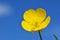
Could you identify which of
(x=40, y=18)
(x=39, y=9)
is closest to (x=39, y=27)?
(x=40, y=18)

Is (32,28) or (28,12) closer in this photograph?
(32,28)

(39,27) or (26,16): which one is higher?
(26,16)

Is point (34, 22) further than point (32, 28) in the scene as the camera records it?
Yes

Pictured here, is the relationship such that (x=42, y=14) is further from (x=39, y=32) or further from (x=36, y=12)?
(x=39, y=32)

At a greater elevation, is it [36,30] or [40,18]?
[40,18]

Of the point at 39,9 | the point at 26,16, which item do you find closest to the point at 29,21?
the point at 26,16

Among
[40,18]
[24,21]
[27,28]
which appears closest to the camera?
[27,28]

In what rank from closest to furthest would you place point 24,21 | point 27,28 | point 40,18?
point 27,28 < point 40,18 < point 24,21

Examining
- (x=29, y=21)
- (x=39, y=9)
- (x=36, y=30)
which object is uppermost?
(x=39, y=9)

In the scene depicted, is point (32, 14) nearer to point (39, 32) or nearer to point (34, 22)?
point (34, 22)
